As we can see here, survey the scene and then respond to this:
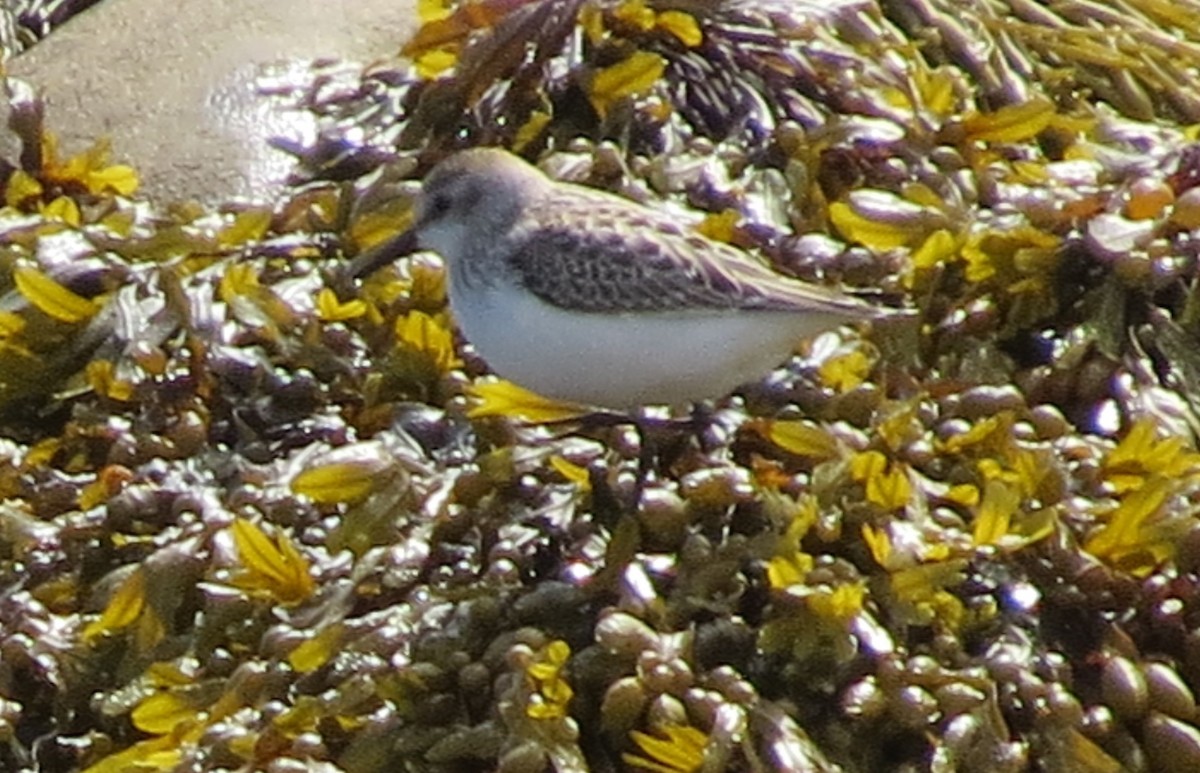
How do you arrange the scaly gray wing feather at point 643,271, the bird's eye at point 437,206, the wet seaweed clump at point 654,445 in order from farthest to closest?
the bird's eye at point 437,206 < the scaly gray wing feather at point 643,271 < the wet seaweed clump at point 654,445

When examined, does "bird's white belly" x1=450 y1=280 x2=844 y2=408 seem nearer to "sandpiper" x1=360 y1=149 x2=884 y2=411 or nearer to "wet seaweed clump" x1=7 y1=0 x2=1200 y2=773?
"sandpiper" x1=360 y1=149 x2=884 y2=411

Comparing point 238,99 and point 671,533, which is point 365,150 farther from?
point 671,533

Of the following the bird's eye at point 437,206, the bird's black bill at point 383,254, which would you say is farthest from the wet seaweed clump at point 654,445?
the bird's eye at point 437,206

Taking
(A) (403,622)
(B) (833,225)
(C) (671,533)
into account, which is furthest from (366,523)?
(B) (833,225)

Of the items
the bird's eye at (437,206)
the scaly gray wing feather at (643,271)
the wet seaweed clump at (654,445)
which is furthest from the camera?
the bird's eye at (437,206)

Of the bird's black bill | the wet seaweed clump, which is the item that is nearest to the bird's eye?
the bird's black bill

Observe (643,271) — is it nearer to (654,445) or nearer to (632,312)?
(632,312)

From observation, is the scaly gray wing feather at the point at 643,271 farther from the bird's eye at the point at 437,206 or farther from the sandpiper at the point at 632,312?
the bird's eye at the point at 437,206

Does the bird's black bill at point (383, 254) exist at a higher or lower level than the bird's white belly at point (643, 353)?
lower
